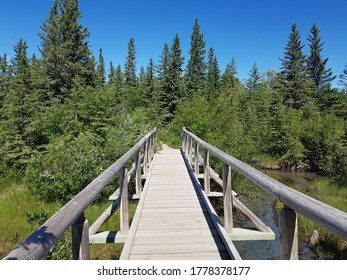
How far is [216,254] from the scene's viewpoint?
2998 millimetres

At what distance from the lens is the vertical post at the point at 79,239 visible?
1.61 metres

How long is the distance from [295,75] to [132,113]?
2463cm

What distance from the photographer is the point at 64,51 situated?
85.6 feet

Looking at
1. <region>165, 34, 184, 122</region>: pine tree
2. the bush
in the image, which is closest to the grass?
the bush

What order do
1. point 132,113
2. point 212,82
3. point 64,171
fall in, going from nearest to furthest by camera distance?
point 64,171 < point 132,113 < point 212,82

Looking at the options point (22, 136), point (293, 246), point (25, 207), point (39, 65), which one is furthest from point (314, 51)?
point (293, 246)

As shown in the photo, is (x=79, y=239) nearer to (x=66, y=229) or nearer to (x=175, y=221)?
(x=66, y=229)

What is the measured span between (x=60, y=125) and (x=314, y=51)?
39290mm

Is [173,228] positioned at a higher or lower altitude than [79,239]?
lower

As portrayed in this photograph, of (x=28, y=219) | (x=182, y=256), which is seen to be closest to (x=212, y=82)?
(x=28, y=219)

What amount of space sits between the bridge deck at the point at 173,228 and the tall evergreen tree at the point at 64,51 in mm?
23281

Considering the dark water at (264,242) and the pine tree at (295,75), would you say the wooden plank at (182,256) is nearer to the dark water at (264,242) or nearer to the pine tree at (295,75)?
the dark water at (264,242)

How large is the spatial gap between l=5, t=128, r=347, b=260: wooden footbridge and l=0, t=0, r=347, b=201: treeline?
6.69 m
